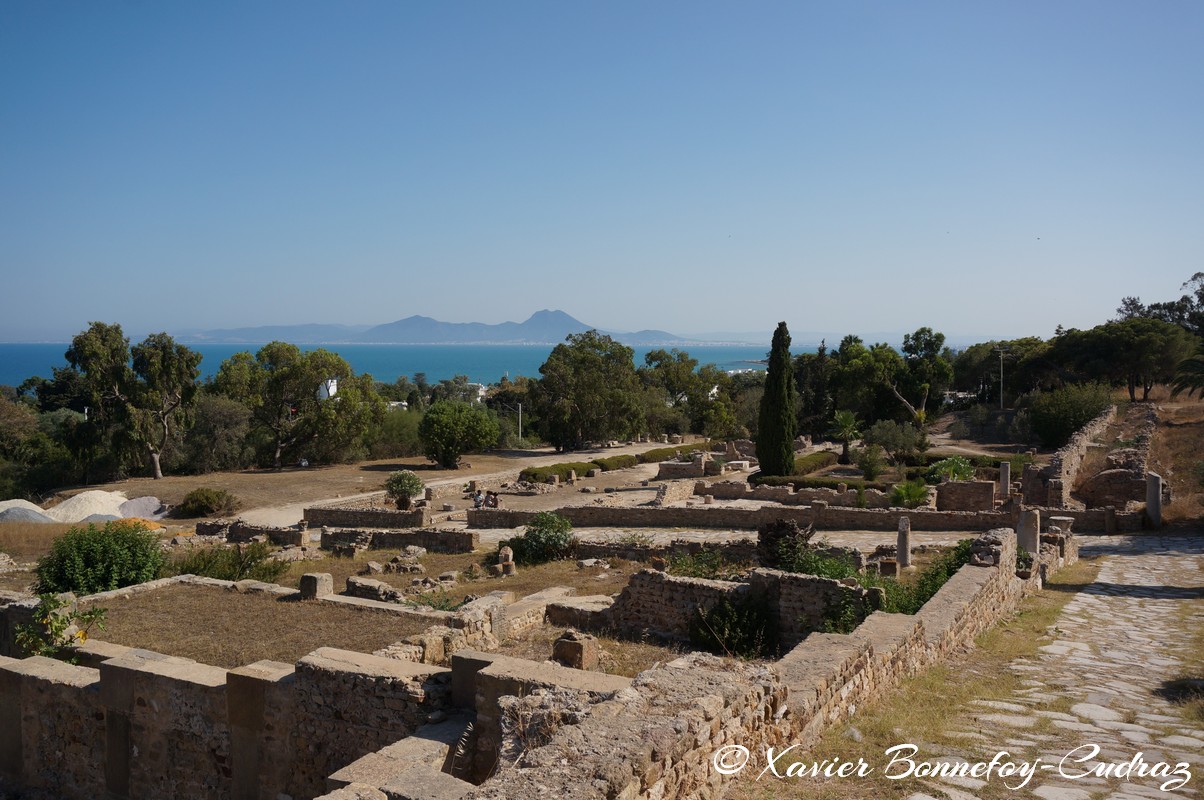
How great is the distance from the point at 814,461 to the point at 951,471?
9494 millimetres

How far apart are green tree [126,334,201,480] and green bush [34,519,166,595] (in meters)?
29.5

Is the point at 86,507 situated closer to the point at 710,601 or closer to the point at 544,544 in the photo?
the point at 544,544

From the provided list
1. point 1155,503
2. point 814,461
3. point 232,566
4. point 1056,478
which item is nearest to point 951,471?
point 1056,478

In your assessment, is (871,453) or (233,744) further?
(871,453)

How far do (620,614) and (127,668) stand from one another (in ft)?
20.1

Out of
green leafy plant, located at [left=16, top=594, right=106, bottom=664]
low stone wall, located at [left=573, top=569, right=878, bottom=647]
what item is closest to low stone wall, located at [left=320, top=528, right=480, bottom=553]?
Result: low stone wall, located at [left=573, top=569, right=878, bottom=647]

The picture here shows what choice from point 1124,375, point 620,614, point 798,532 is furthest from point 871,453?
point 1124,375

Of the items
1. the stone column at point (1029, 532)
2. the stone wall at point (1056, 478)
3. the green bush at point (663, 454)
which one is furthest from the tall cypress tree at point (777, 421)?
the stone column at point (1029, 532)

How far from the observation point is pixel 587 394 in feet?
174

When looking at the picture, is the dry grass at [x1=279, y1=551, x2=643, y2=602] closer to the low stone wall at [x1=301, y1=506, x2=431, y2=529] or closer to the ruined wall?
the low stone wall at [x1=301, y1=506, x2=431, y2=529]

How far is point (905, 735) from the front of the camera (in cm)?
599

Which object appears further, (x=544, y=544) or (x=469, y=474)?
(x=469, y=474)

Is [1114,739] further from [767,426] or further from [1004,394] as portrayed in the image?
[1004,394]

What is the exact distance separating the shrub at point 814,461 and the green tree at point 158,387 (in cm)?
3042
